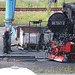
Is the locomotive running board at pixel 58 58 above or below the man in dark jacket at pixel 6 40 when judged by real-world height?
below

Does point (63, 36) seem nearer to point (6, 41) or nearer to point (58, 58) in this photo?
point (58, 58)

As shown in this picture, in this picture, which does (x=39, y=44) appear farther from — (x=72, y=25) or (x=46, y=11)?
(x=46, y=11)

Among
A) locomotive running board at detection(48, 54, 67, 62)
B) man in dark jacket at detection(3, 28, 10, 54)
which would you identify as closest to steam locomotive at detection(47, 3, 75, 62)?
locomotive running board at detection(48, 54, 67, 62)

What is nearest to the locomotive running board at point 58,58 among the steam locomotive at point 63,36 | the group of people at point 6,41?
the steam locomotive at point 63,36

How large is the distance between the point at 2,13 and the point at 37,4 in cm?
1025

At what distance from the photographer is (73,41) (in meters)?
11.8

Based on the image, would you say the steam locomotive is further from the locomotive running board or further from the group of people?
the group of people

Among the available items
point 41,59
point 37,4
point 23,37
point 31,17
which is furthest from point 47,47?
point 37,4

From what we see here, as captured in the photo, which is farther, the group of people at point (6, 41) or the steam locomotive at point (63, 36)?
the group of people at point (6, 41)

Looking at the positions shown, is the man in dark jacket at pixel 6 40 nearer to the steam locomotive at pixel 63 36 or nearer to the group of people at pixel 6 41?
the group of people at pixel 6 41

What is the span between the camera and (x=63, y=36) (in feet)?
39.7

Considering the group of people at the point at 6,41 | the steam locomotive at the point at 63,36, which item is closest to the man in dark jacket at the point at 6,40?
the group of people at the point at 6,41

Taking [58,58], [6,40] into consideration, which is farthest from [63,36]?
[6,40]

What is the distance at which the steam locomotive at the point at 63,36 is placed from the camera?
11.8 meters
